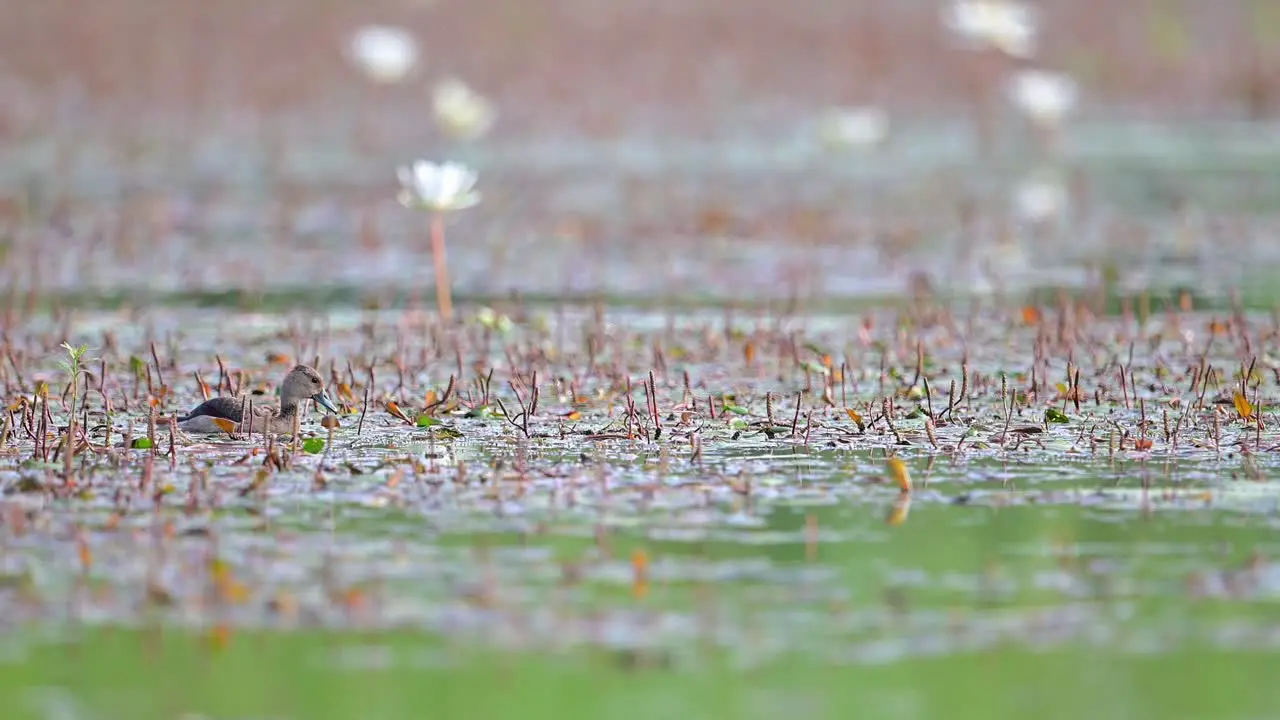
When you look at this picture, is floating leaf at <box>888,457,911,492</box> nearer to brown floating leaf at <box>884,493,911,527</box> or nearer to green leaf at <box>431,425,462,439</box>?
brown floating leaf at <box>884,493,911,527</box>

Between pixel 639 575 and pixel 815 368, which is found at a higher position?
pixel 815 368

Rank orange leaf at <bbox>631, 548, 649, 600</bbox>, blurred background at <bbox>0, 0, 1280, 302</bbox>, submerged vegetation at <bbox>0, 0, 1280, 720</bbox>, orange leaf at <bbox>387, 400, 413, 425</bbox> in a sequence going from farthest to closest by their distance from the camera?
blurred background at <bbox>0, 0, 1280, 302</bbox> < orange leaf at <bbox>387, 400, 413, 425</bbox> < orange leaf at <bbox>631, 548, 649, 600</bbox> < submerged vegetation at <bbox>0, 0, 1280, 720</bbox>

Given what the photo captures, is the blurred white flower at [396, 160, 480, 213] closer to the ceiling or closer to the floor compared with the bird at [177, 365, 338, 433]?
closer to the ceiling

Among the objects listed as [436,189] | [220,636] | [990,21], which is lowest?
[220,636]

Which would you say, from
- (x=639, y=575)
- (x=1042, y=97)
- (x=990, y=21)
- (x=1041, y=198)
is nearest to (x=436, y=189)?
(x=639, y=575)

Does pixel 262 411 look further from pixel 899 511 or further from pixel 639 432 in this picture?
pixel 899 511

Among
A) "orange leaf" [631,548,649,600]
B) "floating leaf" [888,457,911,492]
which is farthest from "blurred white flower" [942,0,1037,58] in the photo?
"orange leaf" [631,548,649,600]
